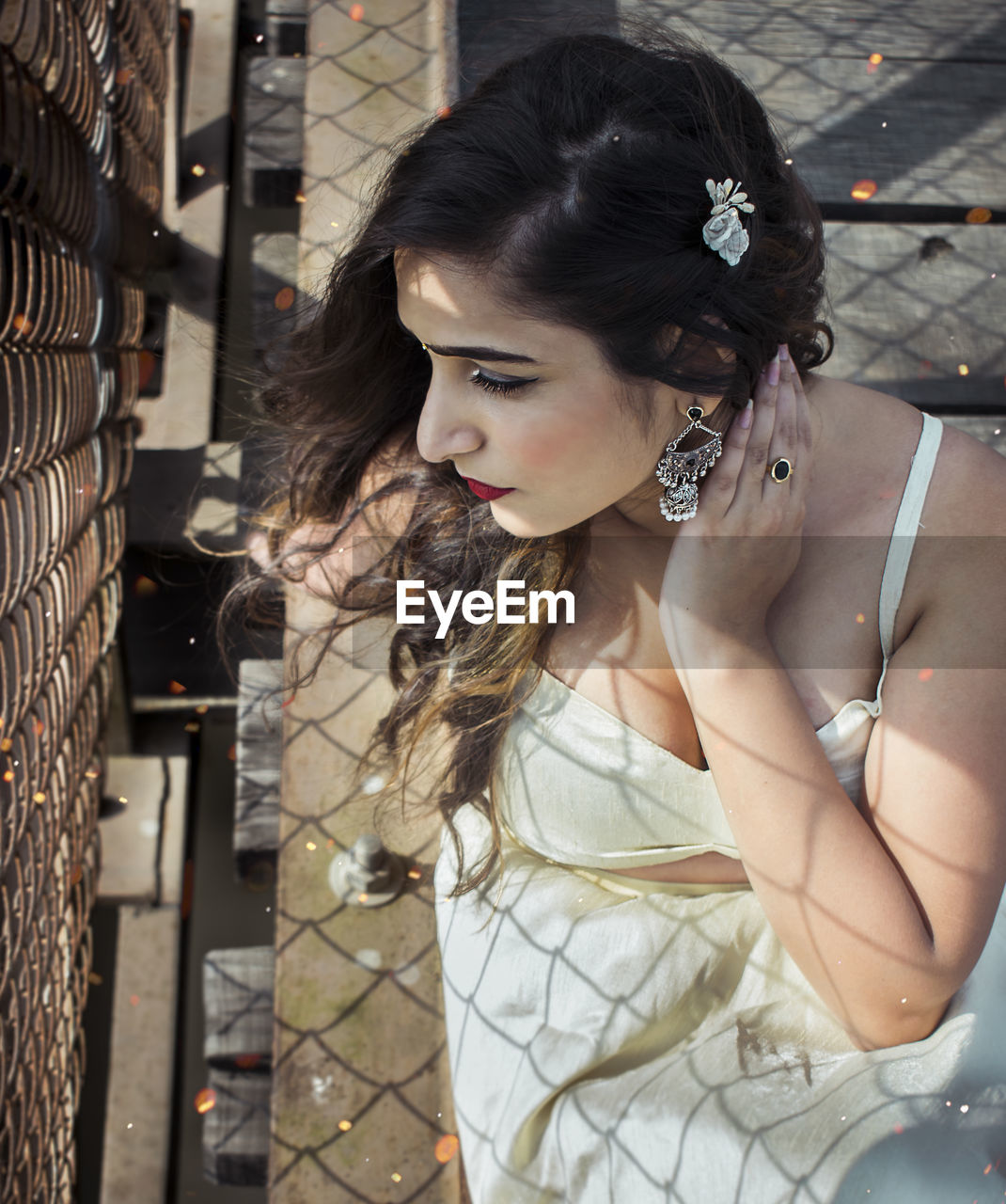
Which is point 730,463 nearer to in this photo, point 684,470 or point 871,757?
point 684,470

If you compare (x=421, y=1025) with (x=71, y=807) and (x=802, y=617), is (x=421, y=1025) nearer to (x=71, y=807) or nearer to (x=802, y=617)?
(x=71, y=807)

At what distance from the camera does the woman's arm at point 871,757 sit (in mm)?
820

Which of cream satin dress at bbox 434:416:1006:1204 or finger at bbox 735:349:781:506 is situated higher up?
finger at bbox 735:349:781:506

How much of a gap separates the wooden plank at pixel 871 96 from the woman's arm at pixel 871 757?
0.89 metres

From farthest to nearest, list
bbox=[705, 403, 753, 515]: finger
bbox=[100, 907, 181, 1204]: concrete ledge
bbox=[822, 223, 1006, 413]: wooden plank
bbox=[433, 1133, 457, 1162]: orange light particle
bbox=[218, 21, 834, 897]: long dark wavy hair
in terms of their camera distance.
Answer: bbox=[100, 907, 181, 1204]: concrete ledge → bbox=[822, 223, 1006, 413]: wooden plank → bbox=[433, 1133, 457, 1162]: orange light particle → bbox=[705, 403, 753, 515]: finger → bbox=[218, 21, 834, 897]: long dark wavy hair

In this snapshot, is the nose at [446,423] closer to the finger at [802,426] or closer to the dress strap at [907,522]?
the finger at [802,426]

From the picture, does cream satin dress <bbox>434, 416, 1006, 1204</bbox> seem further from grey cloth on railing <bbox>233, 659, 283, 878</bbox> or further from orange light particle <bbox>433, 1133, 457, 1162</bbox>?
grey cloth on railing <bbox>233, 659, 283, 878</bbox>

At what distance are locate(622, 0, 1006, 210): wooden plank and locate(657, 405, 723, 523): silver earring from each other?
93cm

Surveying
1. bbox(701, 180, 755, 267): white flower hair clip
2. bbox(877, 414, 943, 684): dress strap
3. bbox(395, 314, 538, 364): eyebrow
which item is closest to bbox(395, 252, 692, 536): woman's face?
bbox(395, 314, 538, 364): eyebrow

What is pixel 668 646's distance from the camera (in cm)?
90

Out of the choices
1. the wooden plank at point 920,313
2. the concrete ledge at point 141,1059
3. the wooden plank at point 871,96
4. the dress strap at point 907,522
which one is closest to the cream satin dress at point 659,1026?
the dress strap at point 907,522

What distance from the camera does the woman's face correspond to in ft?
2.30

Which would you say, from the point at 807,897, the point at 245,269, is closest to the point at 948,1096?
the point at 807,897

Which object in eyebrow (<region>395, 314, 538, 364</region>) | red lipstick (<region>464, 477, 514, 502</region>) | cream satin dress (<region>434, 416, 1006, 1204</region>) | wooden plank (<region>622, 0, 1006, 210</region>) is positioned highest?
wooden plank (<region>622, 0, 1006, 210</region>)
